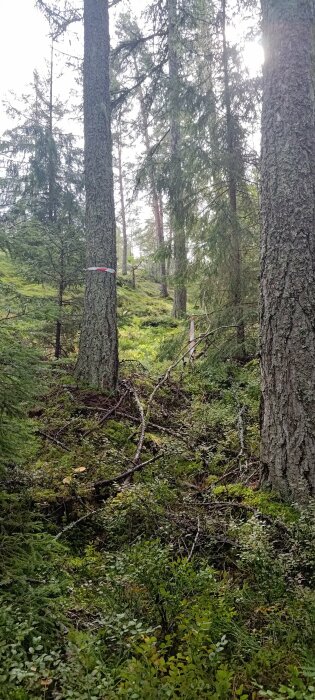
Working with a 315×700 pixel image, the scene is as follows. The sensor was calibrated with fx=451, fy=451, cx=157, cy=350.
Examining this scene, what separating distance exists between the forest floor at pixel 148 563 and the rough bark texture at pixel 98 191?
2.78 feet

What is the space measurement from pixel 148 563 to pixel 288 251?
8.60ft

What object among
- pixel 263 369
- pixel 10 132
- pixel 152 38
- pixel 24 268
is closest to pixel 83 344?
pixel 24 268

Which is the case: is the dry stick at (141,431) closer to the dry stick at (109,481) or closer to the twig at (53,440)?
the dry stick at (109,481)

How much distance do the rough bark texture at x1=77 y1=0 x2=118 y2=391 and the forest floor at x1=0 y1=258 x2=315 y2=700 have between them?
2.78 feet

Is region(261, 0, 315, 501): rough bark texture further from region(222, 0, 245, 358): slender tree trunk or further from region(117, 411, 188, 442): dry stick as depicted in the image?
region(222, 0, 245, 358): slender tree trunk

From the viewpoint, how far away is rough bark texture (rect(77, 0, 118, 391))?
20.6 feet

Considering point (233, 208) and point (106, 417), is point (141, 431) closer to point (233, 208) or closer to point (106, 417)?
point (106, 417)

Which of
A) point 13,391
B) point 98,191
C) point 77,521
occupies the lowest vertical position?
point 77,521

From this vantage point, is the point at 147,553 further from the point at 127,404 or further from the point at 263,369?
the point at 127,404

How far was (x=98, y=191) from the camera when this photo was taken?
21.2 feet

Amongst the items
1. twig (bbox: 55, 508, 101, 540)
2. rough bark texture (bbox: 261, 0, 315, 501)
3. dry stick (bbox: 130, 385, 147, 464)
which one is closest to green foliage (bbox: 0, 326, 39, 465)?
twig (bbox: 55, 508, 101, 540)

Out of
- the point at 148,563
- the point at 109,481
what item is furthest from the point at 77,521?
the point at 148,563

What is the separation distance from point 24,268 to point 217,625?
5.95m

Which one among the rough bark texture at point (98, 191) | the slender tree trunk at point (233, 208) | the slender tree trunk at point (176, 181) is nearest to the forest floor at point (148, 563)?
the rough bark texture at point (98, 191)
